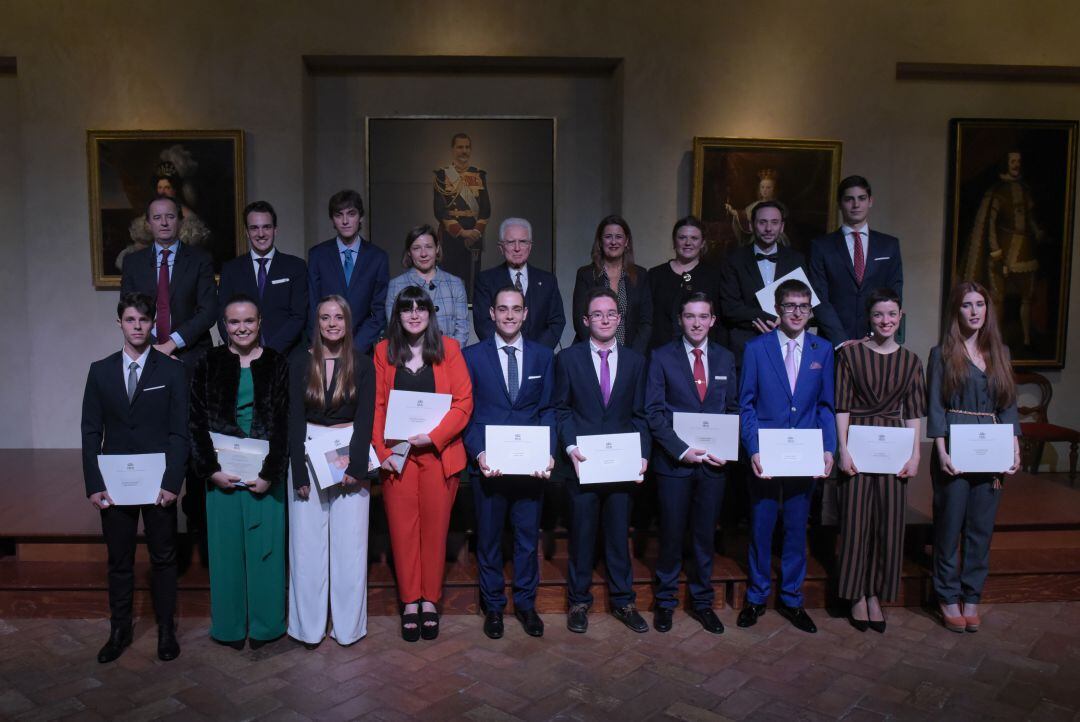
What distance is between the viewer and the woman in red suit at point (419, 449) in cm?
386

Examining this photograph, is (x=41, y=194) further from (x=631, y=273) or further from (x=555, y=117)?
(x=631, y=273)

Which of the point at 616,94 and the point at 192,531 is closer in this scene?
the point at 192,531

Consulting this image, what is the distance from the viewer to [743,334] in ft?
15.2

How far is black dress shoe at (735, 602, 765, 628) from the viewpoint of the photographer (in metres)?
4.18

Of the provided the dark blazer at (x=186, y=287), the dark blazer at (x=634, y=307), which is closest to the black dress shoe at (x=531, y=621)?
the dark blazer at (x=634, y=307)

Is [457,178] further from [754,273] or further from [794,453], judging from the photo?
[794,453]

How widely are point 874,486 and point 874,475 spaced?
0.06 metres

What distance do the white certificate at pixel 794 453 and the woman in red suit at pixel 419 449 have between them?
147 cm

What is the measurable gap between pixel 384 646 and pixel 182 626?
1.09 m

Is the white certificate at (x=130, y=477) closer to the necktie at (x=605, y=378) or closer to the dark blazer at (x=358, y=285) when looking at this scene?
the dark blazer at (x=358, y=285)

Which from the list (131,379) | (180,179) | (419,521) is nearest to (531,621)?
(419,521)

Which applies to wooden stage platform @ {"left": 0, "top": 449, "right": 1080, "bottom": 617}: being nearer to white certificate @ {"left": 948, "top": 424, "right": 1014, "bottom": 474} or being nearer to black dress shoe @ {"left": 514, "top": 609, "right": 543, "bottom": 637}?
black dress shoe @ {"left": 514, "top": 609, "right": 543, "bottom": 637}

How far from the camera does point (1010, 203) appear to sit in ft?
23.4

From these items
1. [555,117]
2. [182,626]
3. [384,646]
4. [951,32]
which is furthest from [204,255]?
[951,32]
